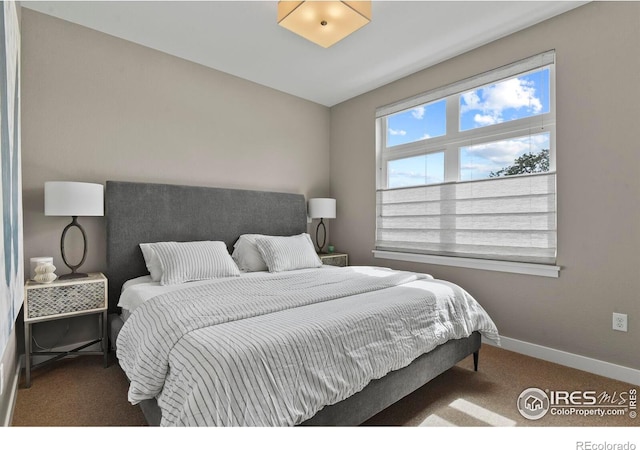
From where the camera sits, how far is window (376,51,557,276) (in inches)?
106

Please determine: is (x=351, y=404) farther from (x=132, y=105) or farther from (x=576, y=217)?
(x=132, y=105)

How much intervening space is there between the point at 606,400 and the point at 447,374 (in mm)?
919

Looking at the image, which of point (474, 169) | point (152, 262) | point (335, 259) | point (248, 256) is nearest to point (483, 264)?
point (474, 169)

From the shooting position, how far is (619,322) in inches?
91.0

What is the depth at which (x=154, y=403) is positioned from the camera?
1526 mm

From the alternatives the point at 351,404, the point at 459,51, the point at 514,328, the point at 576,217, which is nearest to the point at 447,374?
the point at 514,328

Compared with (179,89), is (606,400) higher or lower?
lower

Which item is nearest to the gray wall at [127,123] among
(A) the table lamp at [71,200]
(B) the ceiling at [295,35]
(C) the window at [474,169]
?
(B) the ceiling at [295,35]

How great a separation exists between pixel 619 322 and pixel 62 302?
3.88m

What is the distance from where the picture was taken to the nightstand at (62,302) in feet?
7.30

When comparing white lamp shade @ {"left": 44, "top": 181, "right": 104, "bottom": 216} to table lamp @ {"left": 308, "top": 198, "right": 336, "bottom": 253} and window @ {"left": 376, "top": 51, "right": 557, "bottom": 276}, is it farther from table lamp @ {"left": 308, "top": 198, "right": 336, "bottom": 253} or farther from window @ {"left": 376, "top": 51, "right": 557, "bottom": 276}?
window @ {"left": 376, "top": 51, "right": 557, "bottom": 276}

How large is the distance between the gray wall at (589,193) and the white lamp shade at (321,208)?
1.86 m

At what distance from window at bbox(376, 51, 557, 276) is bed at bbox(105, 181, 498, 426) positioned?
33.2 inches

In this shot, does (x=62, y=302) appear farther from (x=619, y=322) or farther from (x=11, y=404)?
(x=619, y=322)
